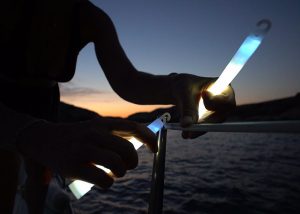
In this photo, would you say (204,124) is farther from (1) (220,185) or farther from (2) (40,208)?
(1) (220,185)

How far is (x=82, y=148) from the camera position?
0.58 metres

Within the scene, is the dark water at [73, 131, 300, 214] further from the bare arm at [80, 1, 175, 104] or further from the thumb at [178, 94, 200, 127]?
the thumb at [178, 94, 200, 127]

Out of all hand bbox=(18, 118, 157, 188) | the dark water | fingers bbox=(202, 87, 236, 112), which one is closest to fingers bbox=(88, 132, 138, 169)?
hand bbox=(18, 118, 157, 188)

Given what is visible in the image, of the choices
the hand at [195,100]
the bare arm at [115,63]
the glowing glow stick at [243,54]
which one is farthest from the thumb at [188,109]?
the bare arm at [115,63]

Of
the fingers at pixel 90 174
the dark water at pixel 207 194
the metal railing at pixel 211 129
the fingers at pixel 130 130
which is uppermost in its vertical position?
the dark water at pixel 207 194

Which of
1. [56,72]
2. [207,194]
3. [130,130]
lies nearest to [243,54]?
[130,130]

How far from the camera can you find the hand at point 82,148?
58 cm

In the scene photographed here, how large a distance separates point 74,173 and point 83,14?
1.69 meters

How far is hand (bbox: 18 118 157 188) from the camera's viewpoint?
0.58 metres

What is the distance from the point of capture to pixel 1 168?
6.32 feet

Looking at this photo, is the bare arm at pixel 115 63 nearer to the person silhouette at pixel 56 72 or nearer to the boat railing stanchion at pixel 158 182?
Answer: the person silhouette at pixel 56 72

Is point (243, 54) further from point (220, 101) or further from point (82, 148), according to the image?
point (82, 148)

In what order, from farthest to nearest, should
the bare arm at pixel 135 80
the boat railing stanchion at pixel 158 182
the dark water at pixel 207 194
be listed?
the dark water at pixel 207 194 < the boat railing stanchion at pixel 158 182 < the bare arm at pixel 135 80

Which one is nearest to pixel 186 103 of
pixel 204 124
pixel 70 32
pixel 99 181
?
pixel 204 124
